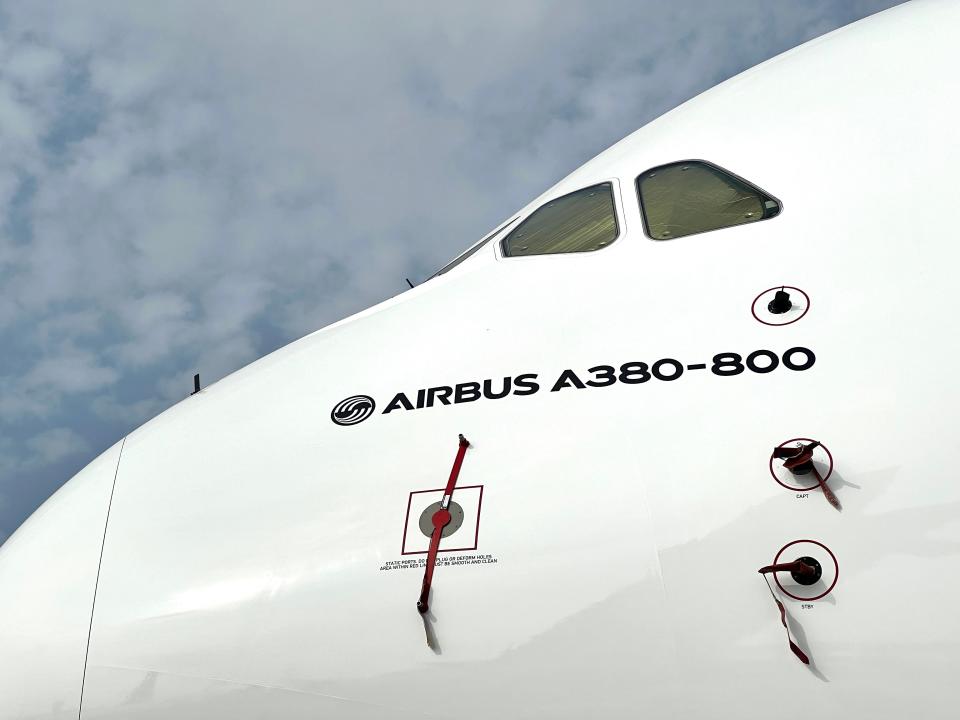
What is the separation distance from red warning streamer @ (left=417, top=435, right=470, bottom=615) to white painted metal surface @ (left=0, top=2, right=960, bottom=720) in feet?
0.16

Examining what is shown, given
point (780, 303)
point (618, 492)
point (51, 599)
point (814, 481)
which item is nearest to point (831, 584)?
point (814, 481)

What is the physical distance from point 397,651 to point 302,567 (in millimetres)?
687

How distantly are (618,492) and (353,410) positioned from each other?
1728mm

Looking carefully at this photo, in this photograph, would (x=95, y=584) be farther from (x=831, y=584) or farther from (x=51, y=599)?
(x=831, y=584)

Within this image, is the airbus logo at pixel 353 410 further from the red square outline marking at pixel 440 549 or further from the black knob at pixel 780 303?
the black knob at pixel 780 303

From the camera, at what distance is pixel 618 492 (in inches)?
170

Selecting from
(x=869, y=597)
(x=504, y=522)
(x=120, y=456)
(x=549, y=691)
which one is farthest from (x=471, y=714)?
(x=120, y=456)

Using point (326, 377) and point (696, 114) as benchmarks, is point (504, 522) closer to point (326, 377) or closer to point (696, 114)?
point (326, 377)

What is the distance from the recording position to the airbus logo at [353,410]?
5.15 meters

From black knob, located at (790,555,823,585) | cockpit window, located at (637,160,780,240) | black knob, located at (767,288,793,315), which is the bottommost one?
→ black knob, located at (790,555,823,585)

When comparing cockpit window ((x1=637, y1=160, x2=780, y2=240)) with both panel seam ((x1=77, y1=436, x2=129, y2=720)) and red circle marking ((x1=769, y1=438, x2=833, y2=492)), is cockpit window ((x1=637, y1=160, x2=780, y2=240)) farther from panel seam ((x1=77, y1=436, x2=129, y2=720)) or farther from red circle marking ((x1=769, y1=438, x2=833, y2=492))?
panel seam ((x1=77, y1=436, x2=129, y2=720))

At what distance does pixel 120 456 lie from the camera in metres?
5.55

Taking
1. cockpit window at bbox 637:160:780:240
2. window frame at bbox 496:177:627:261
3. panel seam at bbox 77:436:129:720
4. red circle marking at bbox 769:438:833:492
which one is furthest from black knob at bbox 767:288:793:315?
panel seam at bbox 77:436:129:720

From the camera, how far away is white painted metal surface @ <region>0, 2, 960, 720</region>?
153 inches
